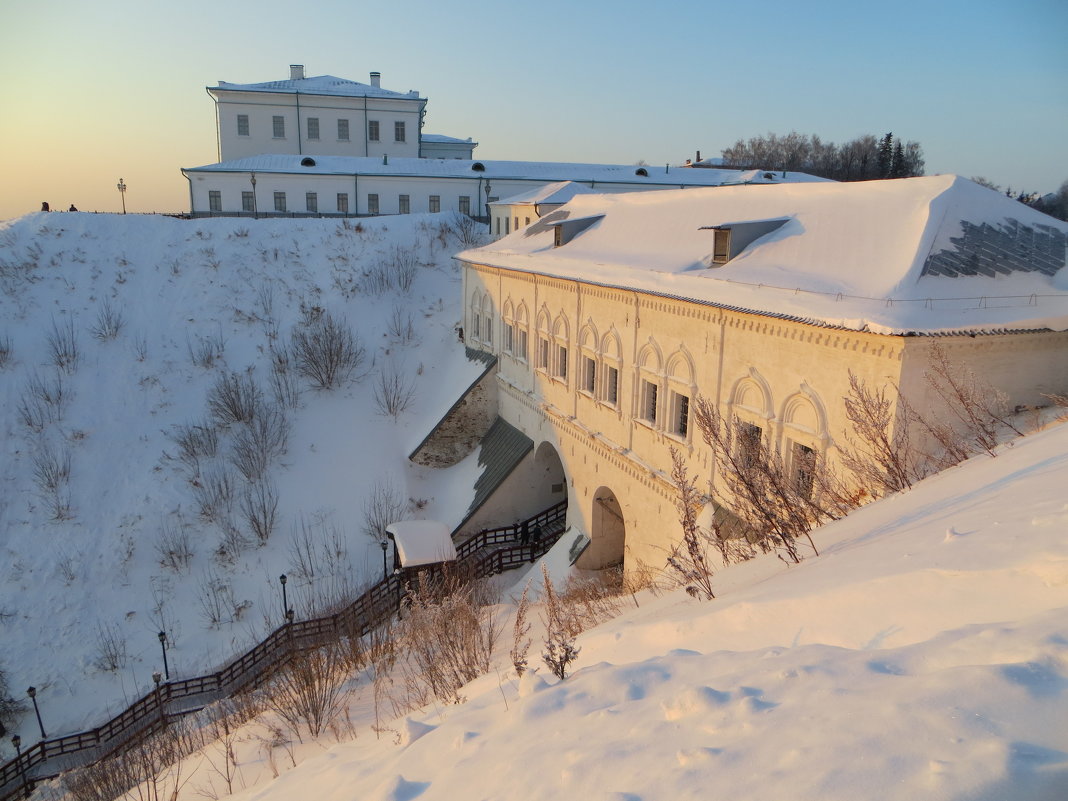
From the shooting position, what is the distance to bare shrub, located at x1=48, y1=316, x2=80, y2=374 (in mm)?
29062

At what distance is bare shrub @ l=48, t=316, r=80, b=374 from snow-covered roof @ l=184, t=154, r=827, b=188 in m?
17.8

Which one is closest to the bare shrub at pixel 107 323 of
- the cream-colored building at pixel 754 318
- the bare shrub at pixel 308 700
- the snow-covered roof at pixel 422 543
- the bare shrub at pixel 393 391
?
the bare shrub at pixel 393 391

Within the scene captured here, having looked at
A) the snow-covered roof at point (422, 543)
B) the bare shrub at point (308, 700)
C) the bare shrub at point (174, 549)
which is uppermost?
the bare shrub at point (308, 700)

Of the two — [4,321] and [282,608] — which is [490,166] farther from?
[282,608]

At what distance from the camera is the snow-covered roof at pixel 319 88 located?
178 feet

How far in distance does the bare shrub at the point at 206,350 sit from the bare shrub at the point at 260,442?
4266mm

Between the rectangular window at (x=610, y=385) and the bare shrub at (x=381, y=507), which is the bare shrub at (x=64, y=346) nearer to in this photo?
the bare shrub at (x=381, y=507)

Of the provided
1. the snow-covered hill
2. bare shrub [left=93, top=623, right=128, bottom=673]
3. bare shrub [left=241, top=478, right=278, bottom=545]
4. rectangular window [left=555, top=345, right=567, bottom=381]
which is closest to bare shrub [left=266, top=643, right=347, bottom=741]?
the snow-covered hill

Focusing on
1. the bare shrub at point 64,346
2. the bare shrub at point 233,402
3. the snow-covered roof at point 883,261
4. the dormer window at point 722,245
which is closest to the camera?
the snow-covered roof at point 883,261

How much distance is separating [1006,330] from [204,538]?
21901 mm

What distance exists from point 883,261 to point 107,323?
101 feet

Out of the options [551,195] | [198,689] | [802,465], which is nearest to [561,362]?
[802,465]

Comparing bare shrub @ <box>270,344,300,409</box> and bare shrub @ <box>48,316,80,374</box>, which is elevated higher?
bare shrub @ <box>48,316,80,374</box>

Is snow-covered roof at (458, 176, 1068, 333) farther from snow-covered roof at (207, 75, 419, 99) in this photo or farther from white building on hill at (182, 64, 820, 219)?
snow-covered roof at (207, 75, 419, 99)
